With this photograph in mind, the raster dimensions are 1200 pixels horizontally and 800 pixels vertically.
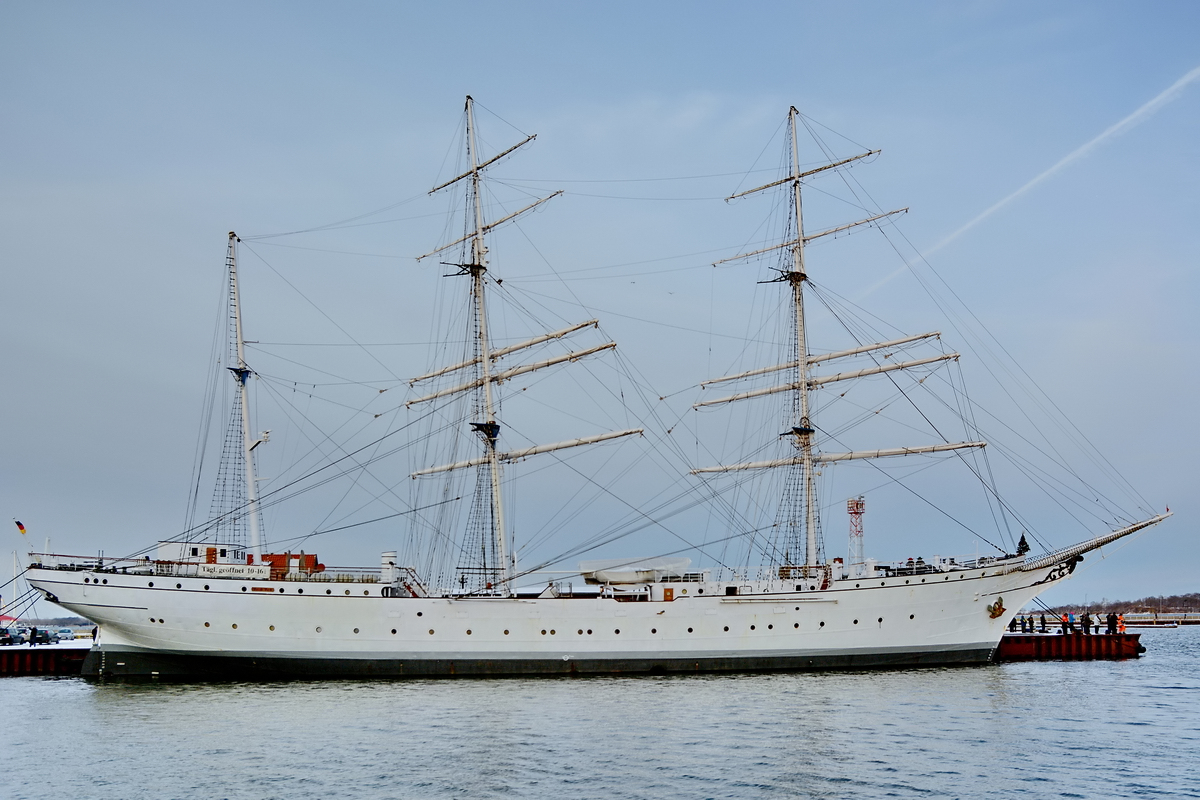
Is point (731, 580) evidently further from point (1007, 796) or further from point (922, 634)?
point (1007, 796)

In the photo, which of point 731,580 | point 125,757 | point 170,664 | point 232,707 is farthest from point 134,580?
point 731,580

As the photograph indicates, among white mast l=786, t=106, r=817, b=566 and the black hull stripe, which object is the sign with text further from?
white mast l=786, t=106, r=817, b=566

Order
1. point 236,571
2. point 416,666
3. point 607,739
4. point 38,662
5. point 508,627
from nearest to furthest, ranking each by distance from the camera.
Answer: point 607,739, point 416,666, point 236,571, point 508,627, point 38,662

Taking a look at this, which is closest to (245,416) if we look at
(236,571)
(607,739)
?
(236,571)

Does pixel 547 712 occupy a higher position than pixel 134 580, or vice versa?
pixel 134 580

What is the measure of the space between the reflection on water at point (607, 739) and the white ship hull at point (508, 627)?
1.70 m

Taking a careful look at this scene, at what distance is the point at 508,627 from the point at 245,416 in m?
14.3

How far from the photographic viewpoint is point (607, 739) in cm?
2430

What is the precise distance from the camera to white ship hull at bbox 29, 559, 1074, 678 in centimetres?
3719

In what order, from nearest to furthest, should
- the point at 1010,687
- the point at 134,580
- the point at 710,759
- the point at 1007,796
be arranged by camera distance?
the point at 1007,796, the point at 710,759, the point at 1010,687, the point at 134,580

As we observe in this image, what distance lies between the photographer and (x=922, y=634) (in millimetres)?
40875

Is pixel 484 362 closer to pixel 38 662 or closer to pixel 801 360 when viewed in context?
pixel 801 360

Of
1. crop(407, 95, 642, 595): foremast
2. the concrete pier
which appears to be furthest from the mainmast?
the concrete pier

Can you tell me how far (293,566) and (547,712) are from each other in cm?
1492
